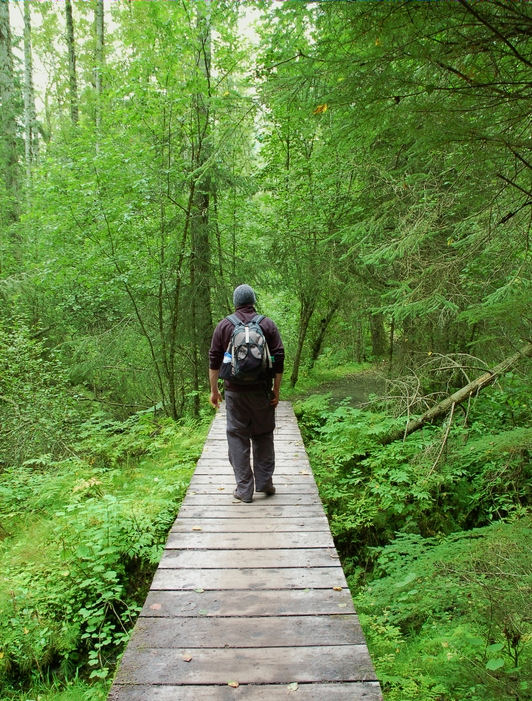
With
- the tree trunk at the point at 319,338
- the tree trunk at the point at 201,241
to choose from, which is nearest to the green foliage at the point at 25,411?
the tree trunk at the point at 201,241

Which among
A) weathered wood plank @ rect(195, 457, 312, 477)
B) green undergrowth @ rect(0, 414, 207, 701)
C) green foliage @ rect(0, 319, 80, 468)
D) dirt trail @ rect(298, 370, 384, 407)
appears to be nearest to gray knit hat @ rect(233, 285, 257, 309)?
weathered wood plank @ rect(195, 457, 312, 477)

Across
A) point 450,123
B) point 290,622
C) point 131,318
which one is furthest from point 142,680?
point 131,318

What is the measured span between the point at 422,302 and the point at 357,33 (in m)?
3.21

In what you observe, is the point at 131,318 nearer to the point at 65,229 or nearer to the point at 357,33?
the point at 65,229

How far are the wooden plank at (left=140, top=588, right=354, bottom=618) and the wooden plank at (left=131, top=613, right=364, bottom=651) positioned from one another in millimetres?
55

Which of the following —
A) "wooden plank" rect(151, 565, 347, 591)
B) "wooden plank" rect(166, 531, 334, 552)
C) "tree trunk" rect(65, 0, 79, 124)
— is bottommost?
"wooden plank" rect(166, 531, 334, 552)

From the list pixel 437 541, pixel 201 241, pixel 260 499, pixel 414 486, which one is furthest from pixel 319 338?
pixel 260 499

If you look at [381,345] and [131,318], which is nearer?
[131,318]

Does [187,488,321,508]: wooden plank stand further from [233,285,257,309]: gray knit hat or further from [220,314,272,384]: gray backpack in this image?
[233,285,257,309]: gray knit hat

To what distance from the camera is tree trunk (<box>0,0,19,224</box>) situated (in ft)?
40.5

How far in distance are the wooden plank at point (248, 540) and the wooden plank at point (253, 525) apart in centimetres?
6

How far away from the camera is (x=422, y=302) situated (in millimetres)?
4969

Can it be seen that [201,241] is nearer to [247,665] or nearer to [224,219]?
[224,219]

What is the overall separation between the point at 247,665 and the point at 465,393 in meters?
4.78
